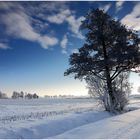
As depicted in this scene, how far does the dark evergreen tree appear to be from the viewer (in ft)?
81.4

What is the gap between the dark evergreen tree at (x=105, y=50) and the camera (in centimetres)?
2481

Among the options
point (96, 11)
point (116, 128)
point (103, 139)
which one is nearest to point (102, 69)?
point (96, 11)

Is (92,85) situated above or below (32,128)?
above

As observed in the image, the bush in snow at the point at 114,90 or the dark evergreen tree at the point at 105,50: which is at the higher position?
the dark evergreen tree at the point at 105,50

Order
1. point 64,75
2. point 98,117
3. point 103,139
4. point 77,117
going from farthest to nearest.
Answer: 1. point 64,75
2. point 98,117
3. point 77,117
4. point 103,139

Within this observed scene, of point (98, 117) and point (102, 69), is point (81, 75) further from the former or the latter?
point (98, 117)

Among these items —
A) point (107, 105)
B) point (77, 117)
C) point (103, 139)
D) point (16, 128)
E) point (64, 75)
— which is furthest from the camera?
point (64, 75)

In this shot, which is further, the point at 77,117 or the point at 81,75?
the point at 81,75

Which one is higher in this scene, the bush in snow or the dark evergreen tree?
the dark evergreen tree

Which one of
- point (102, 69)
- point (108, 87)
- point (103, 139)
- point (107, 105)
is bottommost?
point (103, 139)

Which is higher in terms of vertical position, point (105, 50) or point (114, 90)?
Answer: point (105, 50)

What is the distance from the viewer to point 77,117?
1856 centimetres

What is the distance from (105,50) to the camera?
84.4 ft

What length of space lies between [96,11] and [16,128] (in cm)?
1537
